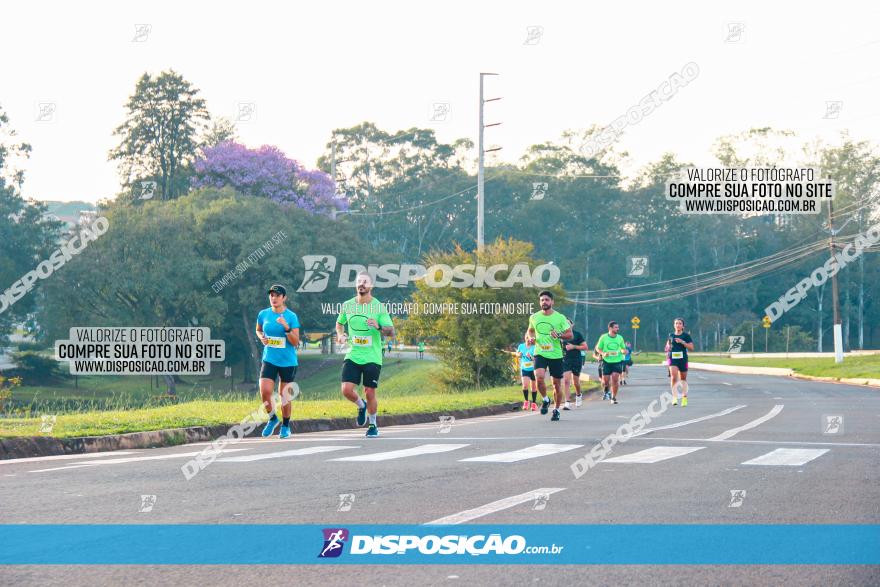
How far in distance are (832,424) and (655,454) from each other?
260 inches

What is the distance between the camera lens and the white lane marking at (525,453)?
39.2 ft

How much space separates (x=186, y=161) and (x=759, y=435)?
59.4 metres

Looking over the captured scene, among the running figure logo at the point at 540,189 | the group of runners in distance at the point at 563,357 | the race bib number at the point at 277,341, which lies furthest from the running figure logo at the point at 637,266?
the race bib number at the point at 277,341

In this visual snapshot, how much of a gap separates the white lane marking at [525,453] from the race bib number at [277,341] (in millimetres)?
3586

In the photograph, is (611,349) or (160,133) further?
(160,133)

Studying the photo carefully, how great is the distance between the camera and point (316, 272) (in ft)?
193

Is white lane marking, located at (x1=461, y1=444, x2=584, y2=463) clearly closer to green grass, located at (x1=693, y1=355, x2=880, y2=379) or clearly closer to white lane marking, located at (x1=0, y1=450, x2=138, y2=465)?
white lane marking, located at (x1=0, y1=450, x2=138, y2=465)

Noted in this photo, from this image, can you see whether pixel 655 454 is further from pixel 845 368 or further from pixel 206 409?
pixel 845 368

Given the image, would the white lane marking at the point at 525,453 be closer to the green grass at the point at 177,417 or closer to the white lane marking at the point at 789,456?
the white lane marking at the point at 789,456

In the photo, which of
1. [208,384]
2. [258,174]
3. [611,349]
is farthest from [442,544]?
[258,174]

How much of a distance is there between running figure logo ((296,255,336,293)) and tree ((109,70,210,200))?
48.2ft

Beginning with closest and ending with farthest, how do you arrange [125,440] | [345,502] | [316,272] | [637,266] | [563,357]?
1. [345,502]
2. [125,440]
3. [563,357]
4. [316,272]
5. [637,266]

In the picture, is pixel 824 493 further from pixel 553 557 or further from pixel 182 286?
pixel 182 286

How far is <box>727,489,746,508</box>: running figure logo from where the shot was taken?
8.49 metres
